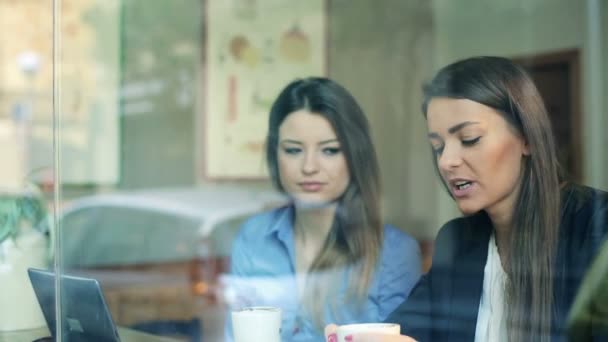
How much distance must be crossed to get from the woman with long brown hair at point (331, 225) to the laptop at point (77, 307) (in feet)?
1.07

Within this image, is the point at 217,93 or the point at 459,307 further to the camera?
the point at 217,93

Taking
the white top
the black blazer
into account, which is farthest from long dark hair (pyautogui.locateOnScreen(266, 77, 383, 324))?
the white top

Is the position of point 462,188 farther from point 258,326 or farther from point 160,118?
point 160,118

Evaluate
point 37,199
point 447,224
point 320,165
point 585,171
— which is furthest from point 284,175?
point 37,199

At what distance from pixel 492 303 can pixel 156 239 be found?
2.79 meters

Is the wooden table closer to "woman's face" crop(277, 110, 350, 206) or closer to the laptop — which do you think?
the laptop

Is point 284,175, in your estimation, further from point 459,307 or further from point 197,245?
point 197,245

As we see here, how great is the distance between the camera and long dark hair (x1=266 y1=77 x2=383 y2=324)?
4.90 feet

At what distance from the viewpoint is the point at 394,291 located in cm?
144

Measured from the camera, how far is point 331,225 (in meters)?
1.54

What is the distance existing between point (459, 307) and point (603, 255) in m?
0.26

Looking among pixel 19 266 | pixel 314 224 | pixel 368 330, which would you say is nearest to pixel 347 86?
pixel 314 224

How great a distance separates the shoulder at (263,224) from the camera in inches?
65.6

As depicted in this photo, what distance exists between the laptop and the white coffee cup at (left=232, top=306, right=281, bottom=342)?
33cm
